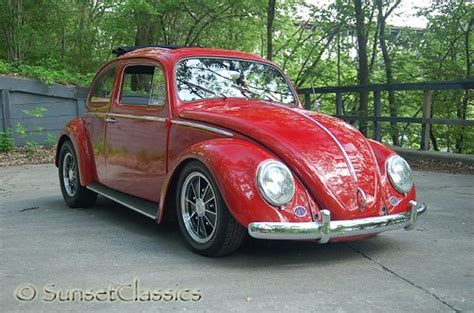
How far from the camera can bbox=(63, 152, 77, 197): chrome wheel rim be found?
249 inches

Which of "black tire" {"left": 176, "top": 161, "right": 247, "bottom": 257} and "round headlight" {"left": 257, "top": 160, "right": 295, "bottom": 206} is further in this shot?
"black tire" {"left": 176, "top": 161, "right": 247, "bottom": 257}

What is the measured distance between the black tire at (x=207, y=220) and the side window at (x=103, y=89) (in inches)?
78.5

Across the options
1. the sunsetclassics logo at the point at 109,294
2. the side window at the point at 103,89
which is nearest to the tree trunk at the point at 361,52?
the side window at the point at 103,89

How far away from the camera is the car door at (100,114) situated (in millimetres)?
5781

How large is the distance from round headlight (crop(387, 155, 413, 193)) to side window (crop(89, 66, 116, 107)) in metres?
3.04

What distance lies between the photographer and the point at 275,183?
3787 millimetres

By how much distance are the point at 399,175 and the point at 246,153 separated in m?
1.26

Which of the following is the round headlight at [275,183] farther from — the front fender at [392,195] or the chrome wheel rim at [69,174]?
the chrome wheel rim at [69,174]

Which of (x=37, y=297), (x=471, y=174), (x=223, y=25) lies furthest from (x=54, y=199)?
(x=223, y=25)

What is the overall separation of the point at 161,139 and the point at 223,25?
12.5m

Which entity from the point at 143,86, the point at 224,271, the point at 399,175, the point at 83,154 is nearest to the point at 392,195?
the point at 399,175

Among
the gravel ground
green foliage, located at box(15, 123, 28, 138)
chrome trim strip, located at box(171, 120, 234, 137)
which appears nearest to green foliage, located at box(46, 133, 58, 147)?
the gravel ground

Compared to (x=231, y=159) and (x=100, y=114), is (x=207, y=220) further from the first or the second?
(x=100, y=114)

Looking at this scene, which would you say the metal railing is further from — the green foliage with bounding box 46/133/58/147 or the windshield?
the green foliage with bounding box 46/133/58/147
